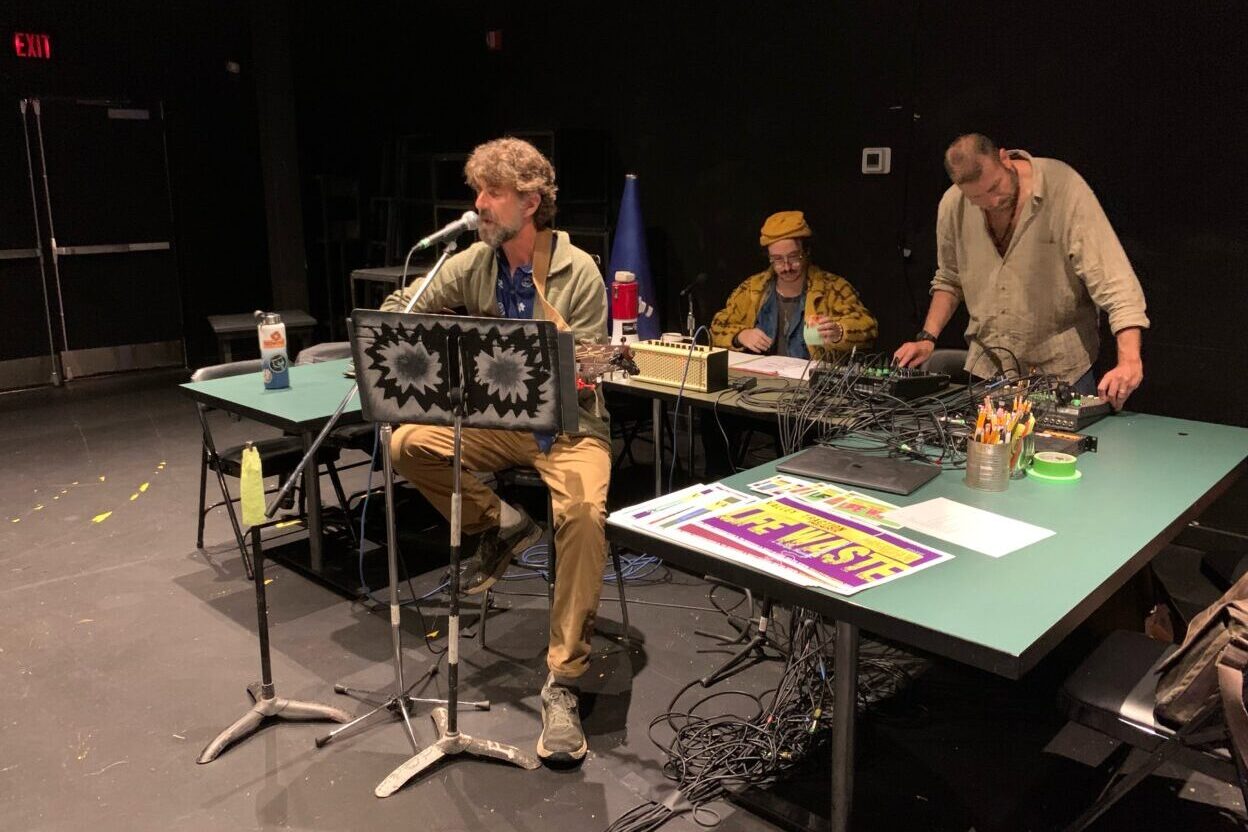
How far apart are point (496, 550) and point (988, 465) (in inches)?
60.0

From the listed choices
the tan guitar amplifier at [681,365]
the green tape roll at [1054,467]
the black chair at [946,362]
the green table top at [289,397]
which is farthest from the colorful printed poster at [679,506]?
the black chair at [946,362]

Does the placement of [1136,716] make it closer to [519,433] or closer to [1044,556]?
[1044,556]

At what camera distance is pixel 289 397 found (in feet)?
10.6

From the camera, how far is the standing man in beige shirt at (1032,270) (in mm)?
2793

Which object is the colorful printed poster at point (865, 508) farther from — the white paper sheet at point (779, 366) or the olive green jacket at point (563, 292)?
the white paper sheet at point (779, 366)

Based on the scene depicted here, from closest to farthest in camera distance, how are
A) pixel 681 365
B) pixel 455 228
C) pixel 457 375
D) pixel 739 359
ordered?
pixel 457 375 < pixel 455 228 < pixel 681 365 < pixel 739 359

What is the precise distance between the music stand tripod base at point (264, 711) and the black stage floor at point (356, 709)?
0.11ft

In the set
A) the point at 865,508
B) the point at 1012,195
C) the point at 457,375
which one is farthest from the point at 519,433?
the point at 1012,195

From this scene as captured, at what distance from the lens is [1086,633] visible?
9.48 ft

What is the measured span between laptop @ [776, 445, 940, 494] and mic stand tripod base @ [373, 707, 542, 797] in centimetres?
96

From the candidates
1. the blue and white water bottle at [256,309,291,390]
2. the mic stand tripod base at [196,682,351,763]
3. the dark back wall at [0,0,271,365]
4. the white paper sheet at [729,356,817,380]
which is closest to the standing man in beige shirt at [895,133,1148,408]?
the white paper sheet at [729,356,817,380]

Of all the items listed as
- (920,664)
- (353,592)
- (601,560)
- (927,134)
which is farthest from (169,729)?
(927,134)

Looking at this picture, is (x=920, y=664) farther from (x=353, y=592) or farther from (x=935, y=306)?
(x=353, y=592)

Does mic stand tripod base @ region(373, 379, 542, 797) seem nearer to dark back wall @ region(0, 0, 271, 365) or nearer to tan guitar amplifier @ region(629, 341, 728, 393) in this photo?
tan guitar amplifier @ region(629, 341, 728, 393)
